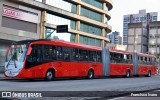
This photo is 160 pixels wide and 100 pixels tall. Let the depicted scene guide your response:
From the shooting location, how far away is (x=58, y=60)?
84.7ft

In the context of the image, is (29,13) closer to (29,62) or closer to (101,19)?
(29,62)

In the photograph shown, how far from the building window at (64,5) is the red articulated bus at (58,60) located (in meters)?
20.8

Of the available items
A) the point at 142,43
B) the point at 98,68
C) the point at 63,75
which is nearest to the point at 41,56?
the point at 63,75

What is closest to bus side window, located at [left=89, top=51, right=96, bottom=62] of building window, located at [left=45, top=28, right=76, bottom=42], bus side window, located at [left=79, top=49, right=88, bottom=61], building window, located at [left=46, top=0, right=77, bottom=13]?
bus side window, located at [left=79, top=49, right=88, bottom=61]

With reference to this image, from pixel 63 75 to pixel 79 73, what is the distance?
251 cm

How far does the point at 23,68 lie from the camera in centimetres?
2297

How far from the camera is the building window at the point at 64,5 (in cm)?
5388

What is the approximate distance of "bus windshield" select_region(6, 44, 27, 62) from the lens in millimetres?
23312

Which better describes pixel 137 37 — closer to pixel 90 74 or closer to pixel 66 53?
pixel 90 74

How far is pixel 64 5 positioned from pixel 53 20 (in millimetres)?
4230

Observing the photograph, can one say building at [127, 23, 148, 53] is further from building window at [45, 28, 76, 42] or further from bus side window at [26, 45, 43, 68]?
bus side window at [26, 45, 43, 68]

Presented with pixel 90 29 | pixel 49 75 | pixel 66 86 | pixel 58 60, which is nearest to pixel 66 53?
pixel 58 60

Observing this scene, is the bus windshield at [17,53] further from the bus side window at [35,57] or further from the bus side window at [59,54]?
the bus side window at [59,54]

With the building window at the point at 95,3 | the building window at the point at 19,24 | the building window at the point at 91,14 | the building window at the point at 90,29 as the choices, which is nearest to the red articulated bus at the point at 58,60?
the building window at the point at 19,24
